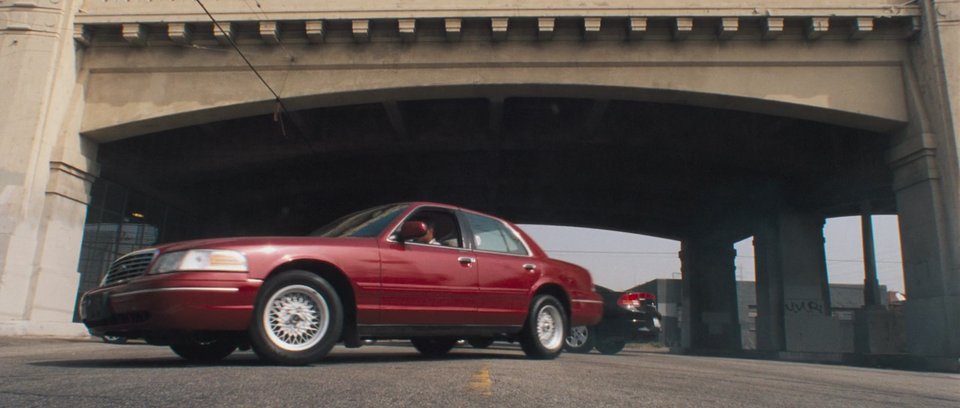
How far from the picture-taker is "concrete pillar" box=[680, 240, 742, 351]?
86.7 ft

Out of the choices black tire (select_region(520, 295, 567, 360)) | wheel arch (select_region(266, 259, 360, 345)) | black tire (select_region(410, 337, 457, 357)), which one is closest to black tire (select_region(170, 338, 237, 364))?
wheel arch (select_region(266, 259, 360, 345))

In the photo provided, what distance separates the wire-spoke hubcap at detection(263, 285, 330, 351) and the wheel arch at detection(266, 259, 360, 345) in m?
0.21

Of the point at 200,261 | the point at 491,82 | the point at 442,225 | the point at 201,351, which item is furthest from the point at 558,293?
the point at 491,82

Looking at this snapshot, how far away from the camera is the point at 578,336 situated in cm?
1302

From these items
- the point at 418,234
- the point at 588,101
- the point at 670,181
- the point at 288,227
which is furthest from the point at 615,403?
the point at 288,227

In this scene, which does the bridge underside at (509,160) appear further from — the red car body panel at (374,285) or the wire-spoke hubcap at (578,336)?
the red car body panel at (374,285)

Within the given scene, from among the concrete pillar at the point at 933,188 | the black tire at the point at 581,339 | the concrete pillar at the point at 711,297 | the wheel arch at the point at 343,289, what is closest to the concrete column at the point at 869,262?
the concrete pillar at the point at 711,297

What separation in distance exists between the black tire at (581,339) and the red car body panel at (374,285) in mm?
5183

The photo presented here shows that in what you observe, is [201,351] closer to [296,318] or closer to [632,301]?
[296,318]

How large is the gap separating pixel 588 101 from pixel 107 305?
500 inches

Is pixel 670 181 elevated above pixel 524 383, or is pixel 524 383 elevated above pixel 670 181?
pixel 670 181

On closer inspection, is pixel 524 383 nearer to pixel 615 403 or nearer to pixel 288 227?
pixel 615 403

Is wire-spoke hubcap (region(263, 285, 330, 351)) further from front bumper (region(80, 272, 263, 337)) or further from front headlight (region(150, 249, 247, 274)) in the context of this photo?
front headlight (region(150, 249, 247, 274))

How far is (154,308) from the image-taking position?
15.6 ft
